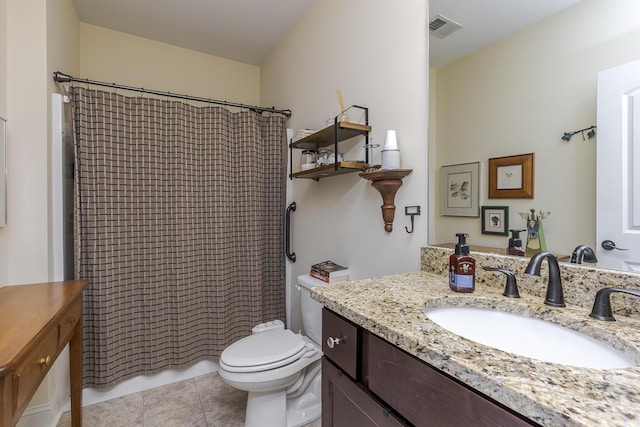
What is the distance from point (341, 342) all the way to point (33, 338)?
2.85 feet

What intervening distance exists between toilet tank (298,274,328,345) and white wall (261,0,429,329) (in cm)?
23

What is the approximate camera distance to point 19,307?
107 cm

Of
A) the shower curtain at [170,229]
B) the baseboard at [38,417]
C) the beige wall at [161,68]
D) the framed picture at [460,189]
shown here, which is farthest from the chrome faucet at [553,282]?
the beige wall at [161,68]

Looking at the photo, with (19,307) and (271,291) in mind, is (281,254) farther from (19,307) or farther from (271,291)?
(19,307)

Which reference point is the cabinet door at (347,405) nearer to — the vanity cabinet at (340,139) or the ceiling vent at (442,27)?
the vanity cabinet at (340,139)

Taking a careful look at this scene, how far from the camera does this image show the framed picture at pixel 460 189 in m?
1.09

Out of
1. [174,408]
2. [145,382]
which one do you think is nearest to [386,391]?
[174,408]

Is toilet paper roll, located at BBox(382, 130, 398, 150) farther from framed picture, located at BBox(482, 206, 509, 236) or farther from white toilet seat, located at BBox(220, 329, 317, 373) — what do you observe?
white toilet seat, located at BBox(220, 329, 317, 373)

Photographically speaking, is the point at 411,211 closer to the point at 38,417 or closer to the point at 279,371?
the point at 279,371

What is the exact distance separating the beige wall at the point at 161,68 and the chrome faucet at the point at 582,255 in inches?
112

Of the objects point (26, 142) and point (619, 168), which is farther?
point (26, 142)

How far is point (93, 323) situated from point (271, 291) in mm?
1109

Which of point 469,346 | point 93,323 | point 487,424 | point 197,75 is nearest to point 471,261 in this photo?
point 469,346

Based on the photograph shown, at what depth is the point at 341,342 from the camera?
832mm
